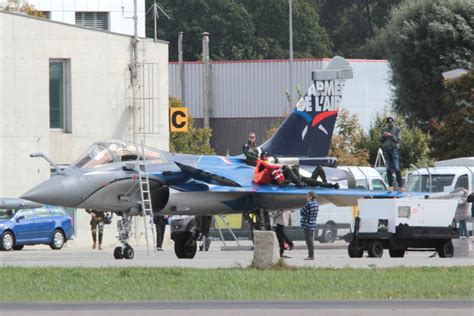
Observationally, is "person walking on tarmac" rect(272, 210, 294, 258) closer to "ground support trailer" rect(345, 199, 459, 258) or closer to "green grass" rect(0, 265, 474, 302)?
"ground support trailer" rect(345, 199, 459, 258)

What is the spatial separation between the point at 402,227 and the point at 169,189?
17.8ft

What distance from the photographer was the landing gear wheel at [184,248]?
1282 inches

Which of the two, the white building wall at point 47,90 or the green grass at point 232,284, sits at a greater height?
the white building wall at point 47,90

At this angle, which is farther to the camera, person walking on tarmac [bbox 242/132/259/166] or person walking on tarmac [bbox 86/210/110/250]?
person walking on tarmac [bbox 86/210/110/250]

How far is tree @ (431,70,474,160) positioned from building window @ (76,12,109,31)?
27.7m

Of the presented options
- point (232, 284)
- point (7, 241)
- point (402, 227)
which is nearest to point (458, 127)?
point (7, 241)

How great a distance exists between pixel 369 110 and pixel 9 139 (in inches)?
1221

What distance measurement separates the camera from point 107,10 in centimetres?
7588

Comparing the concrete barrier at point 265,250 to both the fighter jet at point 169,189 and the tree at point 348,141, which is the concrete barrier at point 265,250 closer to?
the fighter jet at point 169,189

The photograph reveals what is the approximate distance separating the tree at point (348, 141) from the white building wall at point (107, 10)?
13.0 metres

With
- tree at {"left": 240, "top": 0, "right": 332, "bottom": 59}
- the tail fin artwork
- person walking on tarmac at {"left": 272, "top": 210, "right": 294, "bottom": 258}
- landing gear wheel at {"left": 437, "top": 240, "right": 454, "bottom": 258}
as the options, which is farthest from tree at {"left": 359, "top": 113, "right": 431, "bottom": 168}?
landing gear wheel at {"left": 437, "top": 240, "right": 454, "bottom": 258}

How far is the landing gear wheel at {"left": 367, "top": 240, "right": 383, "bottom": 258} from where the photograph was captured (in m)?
31.6

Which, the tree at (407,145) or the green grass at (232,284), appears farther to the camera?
the tree at (407,145)

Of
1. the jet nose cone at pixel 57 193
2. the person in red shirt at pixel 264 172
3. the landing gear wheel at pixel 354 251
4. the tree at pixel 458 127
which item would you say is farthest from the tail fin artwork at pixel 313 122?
the tree at pixel 458 127
